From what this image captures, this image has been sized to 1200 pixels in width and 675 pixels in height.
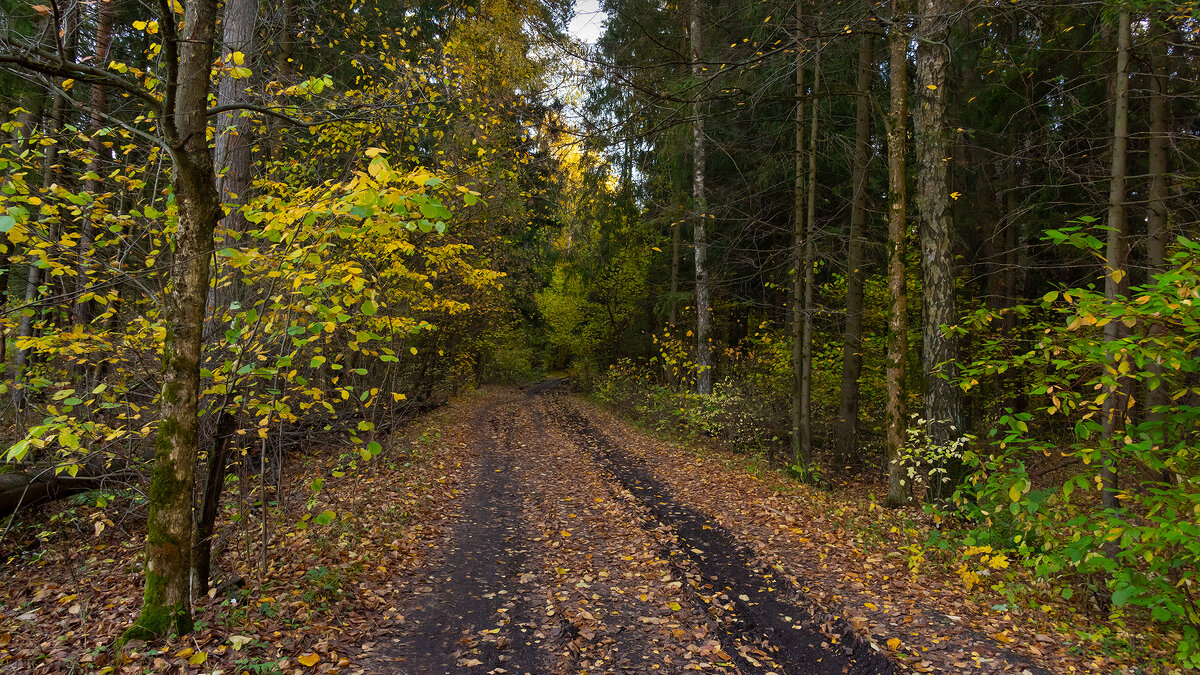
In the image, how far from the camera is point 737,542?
6.54 metres

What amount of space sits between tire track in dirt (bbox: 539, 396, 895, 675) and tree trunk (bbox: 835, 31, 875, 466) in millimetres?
4539

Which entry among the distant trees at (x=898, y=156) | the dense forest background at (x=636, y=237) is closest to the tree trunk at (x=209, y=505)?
the dense forest background at (x=636, y=237)

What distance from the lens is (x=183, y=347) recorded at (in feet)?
11.7

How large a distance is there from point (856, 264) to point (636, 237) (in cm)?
1174

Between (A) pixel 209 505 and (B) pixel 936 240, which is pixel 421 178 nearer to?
(A) pixel 209 505

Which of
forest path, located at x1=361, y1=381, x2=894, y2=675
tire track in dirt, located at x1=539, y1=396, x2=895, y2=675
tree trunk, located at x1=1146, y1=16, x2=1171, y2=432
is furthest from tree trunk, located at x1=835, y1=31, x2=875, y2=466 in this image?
forest path, located at x1=361, y1=381, x2=894, y2=675

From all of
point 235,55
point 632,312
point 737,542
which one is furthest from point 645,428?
point 235,55

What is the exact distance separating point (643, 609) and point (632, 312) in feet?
58.9

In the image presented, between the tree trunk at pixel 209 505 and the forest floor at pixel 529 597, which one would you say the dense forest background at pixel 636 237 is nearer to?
the tree trunk at pixel 209 505

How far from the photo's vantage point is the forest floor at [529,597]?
13.3 feet

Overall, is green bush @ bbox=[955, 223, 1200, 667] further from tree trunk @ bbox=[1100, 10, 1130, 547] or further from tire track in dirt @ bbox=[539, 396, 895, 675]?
tire track in dirt @ bbox=[539, 396, 895, 675]

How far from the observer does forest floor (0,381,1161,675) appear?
4051 mm

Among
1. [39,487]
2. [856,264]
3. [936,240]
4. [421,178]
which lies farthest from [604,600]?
[856,264]

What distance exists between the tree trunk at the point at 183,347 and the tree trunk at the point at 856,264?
27.3 ft
